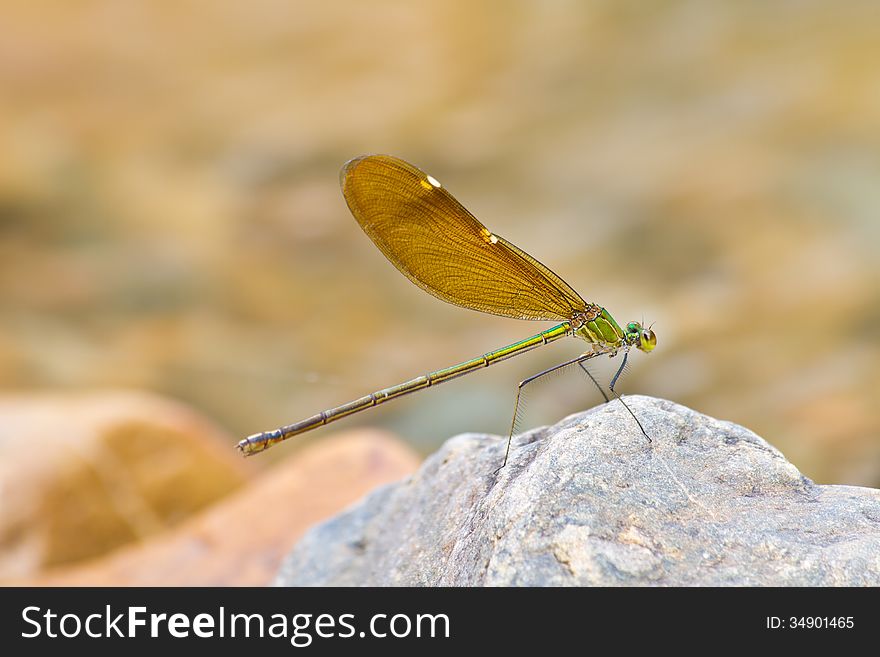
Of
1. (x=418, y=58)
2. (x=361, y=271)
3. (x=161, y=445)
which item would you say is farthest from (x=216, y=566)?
(x=418, y=58)

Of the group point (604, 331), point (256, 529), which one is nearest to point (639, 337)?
point (604, 331)

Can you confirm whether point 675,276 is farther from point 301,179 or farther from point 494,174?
point 301,179

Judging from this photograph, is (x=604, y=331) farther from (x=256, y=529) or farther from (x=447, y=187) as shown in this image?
(x=447, y=187)

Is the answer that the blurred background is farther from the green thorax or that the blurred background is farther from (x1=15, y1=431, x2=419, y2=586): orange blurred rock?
the green thorax

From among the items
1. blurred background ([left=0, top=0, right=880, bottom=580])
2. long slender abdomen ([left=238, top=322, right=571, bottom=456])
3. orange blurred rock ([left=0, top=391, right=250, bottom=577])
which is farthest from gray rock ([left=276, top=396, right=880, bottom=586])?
blurred background ([left=0, top=0, right=880, bottom=580])

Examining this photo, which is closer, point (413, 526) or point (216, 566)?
point (413, 526)

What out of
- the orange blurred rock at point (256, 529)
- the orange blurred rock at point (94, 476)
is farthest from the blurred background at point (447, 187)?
the orange blurred rock at point (256, 529)

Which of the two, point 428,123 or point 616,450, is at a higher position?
point 428,123
